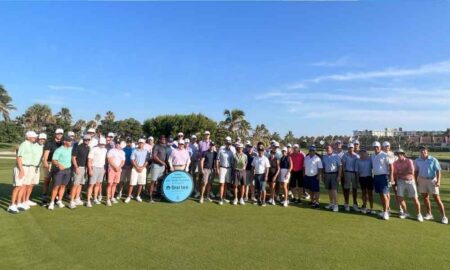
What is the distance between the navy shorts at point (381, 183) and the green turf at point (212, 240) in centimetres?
93

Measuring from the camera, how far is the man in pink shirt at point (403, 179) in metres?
8.71

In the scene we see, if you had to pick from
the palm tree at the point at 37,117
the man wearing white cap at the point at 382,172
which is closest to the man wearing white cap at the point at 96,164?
the man wearing white cap at the point at 382,172

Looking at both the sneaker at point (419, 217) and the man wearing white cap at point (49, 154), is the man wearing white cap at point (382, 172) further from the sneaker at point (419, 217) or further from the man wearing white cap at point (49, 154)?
the man wearing white cap at point (49, 154)

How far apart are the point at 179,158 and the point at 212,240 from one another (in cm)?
436

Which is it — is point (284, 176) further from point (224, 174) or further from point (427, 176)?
point (427, 176)

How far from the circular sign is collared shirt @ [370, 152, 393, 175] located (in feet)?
18.0

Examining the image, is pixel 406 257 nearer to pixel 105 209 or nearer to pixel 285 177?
pixel 285 177

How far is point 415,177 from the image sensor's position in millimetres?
9070

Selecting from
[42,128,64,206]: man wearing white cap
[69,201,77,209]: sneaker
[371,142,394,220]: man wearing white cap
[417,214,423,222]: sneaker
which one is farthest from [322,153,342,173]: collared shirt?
A: [42,128,64,206]: man wearing white cap

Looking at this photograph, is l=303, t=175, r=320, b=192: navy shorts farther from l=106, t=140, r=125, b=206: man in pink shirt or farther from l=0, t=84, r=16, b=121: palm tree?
l=0, t=84, r=16, b=121: palm tree

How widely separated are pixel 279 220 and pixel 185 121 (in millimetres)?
47012

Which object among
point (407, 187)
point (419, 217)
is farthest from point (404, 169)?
point (419, 217)

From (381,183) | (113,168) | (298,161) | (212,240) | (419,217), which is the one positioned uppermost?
(298,161)

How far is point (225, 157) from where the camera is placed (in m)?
10.1
